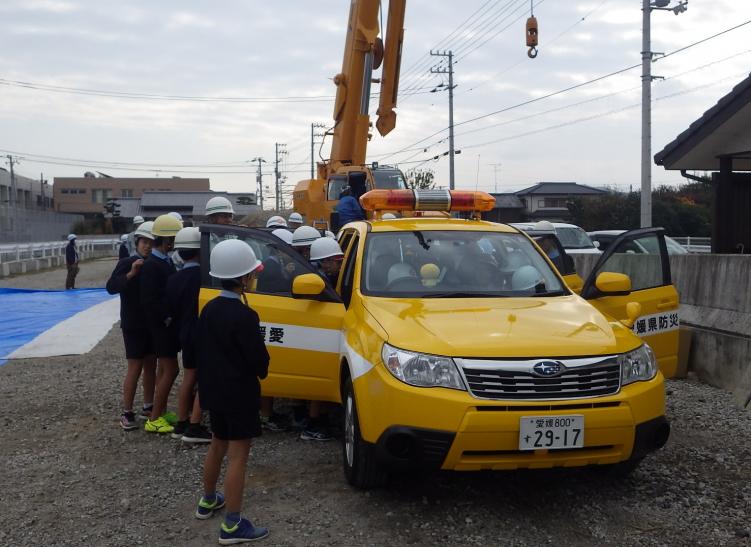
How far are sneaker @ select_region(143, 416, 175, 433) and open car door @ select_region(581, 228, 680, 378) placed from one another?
362 centimetres

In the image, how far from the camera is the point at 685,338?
7.80 m

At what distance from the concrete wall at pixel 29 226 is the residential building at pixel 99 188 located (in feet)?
127

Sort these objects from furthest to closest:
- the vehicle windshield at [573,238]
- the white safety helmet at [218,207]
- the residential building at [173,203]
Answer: the residential building at [173,203] → the vehicle windshield at [573,238] → the white safety helmet at [218,207]

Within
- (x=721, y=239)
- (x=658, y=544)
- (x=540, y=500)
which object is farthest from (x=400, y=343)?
(x=721, y=239)

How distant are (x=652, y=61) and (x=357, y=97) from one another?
13.6 m

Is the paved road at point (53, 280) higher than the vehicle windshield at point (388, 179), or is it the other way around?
the vehicle windshield at point (388, 179)

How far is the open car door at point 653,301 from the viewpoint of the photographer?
19.3 feet

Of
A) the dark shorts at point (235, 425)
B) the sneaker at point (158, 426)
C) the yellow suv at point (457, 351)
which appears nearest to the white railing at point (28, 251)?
the sneaker at point (158, 426)

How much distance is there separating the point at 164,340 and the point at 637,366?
145 inches

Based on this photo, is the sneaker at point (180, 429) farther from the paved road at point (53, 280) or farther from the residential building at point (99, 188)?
the residential building at point (99, 188)

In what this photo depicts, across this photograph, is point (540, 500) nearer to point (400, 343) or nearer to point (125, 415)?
point (400, 343)

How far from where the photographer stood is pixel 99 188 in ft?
292

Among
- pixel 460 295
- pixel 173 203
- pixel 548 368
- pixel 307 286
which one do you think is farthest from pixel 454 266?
pixel 173 203

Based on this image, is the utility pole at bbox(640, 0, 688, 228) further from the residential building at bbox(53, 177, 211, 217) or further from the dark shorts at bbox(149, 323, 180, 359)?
the residential building at bbox(53, 177, 211, 217)
